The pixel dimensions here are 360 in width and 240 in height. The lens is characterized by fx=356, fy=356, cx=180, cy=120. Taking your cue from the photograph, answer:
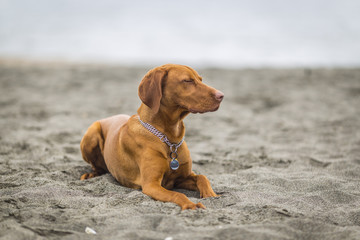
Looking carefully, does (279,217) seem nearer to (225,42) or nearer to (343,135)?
(343,135)

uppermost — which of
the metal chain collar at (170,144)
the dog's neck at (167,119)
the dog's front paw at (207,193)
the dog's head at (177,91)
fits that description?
the dog's head at (177,91)

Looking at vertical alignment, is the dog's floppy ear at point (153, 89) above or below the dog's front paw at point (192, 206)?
above

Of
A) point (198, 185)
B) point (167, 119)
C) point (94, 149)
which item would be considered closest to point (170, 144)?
point (167, 119)

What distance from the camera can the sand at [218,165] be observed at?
2.43 m

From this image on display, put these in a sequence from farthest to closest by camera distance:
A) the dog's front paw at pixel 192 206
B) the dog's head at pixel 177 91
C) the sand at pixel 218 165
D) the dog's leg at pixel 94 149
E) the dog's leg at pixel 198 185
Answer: the dog's leg at pixel 94 149, the dog's leg at pixel 198 185, the dog's head at pixel 177 91, the dog's front paw at pixel 192 206, the sand at pixel 218 165

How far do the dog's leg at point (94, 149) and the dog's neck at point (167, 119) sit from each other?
1.00 m

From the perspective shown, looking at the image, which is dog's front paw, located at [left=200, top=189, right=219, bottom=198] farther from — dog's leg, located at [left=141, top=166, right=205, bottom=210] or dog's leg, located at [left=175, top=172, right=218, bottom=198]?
dog's leg, located at [left=141, top=166, right=205, bottom=210]

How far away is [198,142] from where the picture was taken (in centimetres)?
590

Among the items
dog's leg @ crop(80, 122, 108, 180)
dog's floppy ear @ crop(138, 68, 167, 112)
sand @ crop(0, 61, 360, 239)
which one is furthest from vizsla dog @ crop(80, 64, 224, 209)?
dog's leg @ crop(80, 122, 108, 180)

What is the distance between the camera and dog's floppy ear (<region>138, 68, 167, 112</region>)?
3.14 m

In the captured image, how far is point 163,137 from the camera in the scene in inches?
129

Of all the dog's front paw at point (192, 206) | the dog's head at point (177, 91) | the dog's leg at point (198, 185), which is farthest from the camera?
the dog's leg at point (198, 185)

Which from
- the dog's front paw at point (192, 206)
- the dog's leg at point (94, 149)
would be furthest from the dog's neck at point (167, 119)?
the dog's leg at point (94, 149)

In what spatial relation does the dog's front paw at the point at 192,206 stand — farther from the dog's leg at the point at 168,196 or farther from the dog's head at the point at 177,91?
the dog's head at the point at 177,91
